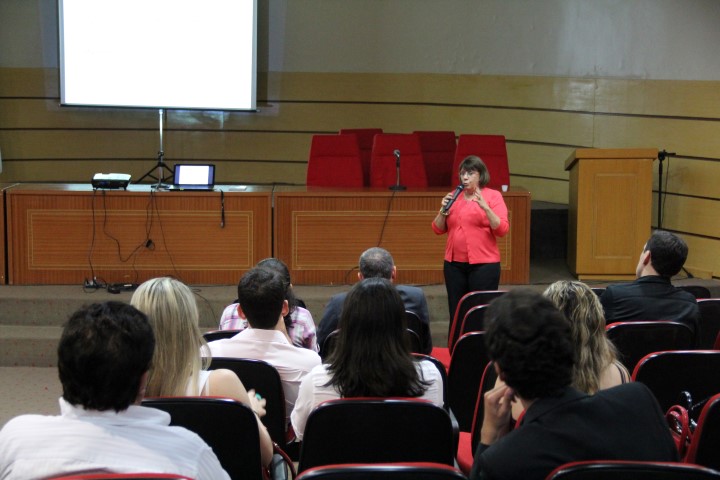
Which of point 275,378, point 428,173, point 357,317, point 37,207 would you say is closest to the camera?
point 357,317

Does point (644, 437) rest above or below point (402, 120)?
below

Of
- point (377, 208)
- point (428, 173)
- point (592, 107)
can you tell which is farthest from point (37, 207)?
point (592, 107)

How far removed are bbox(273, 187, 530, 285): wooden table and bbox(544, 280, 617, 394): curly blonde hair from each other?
150 inches

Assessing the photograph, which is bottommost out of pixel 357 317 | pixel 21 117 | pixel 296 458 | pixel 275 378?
pixel 296 458

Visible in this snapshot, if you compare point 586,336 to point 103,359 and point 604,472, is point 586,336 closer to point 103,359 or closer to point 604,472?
point 604,472

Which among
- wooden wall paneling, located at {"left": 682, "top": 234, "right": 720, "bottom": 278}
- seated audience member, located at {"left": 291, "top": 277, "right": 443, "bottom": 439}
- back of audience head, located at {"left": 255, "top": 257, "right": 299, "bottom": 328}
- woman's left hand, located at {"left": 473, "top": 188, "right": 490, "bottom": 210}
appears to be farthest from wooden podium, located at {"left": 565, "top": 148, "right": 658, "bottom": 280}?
seated audience member, located at {"left": 291, "top": 277, "right": 443, "bottom": 439}

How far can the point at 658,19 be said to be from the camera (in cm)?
782

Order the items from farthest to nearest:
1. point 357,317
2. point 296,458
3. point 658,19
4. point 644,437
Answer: point 658,19
point 296,458
point 357,317
point 644,437

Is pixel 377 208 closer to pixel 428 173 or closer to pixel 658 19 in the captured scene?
pixel 428 173

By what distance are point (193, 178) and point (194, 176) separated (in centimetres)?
2

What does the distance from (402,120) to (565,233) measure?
7.48 feet

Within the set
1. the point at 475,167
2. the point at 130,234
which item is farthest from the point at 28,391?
the point at 475,167

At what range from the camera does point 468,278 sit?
5.27 meters

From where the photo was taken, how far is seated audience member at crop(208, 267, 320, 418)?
296 centimetres
